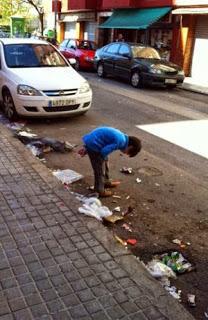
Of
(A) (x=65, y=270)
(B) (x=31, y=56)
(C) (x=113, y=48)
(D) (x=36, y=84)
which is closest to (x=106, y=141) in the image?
(A) (x=65, y=270)

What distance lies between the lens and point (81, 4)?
94.8ft

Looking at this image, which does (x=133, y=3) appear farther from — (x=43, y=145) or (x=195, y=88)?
(x=43, y=145)

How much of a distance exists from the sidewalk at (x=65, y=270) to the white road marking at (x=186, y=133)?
12.1 ft

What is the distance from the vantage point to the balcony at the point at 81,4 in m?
28.1

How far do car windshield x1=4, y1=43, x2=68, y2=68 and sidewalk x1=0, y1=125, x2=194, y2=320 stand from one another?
507cm

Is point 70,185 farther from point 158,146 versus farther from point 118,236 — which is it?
point 158,146

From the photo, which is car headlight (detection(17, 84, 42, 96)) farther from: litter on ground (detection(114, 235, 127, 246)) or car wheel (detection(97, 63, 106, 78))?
car wheel (detection(97, 63, 106, 78))

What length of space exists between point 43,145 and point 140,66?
8932mm

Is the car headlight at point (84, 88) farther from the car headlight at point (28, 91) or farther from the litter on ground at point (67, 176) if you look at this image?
the litter on ground at point (67, 176)

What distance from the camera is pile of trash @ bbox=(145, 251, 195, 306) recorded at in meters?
3.77

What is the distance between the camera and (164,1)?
20547 millimetres

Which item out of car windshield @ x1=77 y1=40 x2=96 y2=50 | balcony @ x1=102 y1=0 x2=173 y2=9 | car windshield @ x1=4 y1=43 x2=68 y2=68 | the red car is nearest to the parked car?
the red car

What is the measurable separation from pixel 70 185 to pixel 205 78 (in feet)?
49.8

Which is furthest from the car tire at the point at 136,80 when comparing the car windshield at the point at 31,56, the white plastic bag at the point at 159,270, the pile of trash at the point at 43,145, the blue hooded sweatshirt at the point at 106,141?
the white plastic bag at the point at 159,270
